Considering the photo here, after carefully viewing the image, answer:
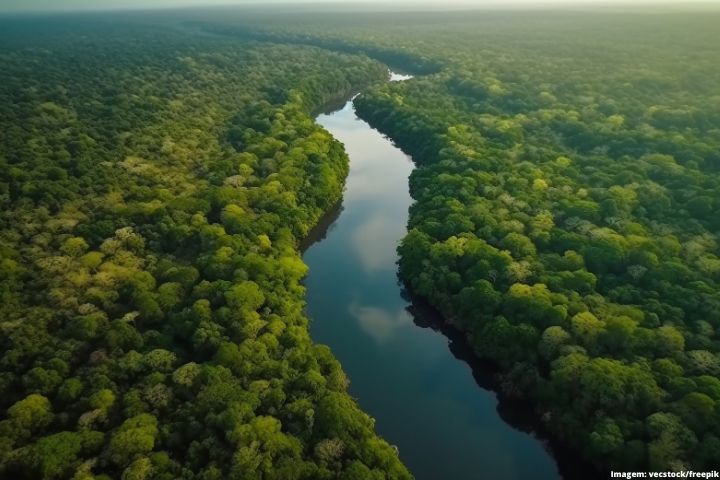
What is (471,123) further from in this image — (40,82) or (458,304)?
(40,82)

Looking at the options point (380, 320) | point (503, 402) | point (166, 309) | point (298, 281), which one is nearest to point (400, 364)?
point (380, 320)

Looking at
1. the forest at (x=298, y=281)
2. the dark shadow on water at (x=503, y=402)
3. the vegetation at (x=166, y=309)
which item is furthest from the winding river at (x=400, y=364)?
the vegetation at (x=166, y=309)

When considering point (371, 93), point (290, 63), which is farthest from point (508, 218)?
point (290, 63)

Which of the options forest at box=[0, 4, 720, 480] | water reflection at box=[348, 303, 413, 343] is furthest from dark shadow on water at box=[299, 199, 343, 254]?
water reflection at box=[348, 303, 413, 343]

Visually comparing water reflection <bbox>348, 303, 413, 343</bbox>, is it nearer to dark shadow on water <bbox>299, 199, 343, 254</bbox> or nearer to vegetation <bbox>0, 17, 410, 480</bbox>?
vegetation <bbox>0, 17, 410, 480</bbox>

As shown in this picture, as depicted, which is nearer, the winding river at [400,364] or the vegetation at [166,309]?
the vegetation at [166,309]

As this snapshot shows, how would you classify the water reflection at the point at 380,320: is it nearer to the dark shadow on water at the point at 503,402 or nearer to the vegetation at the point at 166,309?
the dark shadow on water at the point at 503,402
